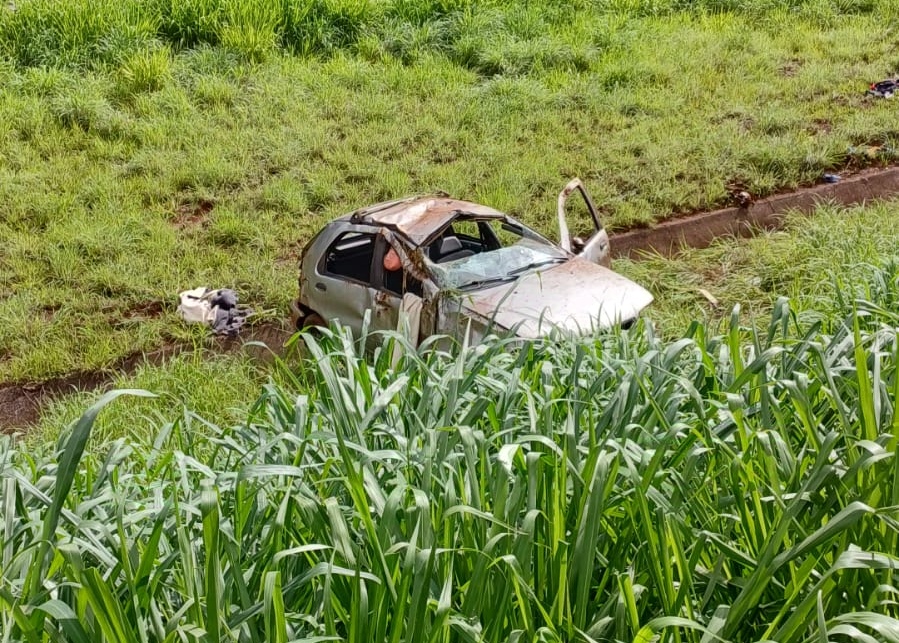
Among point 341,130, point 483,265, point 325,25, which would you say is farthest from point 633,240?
point 325,25

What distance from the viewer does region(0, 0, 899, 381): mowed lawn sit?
8.87 metres

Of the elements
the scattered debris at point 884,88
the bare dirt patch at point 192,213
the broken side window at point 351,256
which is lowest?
the bare dirt patch at point 192,213

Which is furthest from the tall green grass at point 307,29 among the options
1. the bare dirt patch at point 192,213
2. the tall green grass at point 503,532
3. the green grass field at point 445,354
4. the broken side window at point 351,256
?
the tall green grass at point 503,532

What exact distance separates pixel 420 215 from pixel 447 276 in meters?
0.71

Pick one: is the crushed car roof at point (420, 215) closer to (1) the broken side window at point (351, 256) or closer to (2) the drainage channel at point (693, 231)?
(1) the broken side window at point (351, 256)

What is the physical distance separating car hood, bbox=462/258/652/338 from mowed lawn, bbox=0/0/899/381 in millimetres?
2998

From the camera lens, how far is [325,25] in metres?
12.9

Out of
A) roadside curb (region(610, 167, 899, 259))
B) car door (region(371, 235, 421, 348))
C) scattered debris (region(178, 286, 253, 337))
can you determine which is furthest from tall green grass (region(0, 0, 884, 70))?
car door (region(371, 235, 421, 348))

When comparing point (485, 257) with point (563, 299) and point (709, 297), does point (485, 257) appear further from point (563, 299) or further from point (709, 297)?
point (709, 297)

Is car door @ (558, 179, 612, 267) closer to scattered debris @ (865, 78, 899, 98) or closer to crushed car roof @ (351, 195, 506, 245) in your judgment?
crushed car roof @ (351, 195, 506, 245)

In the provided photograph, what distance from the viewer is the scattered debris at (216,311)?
808 centimetres

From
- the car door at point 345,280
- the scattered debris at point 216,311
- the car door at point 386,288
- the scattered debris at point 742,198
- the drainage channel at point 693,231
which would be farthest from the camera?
the scattered debris at point 742,198

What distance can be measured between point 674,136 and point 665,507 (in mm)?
9441

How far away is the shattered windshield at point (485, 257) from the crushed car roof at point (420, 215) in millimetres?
136
